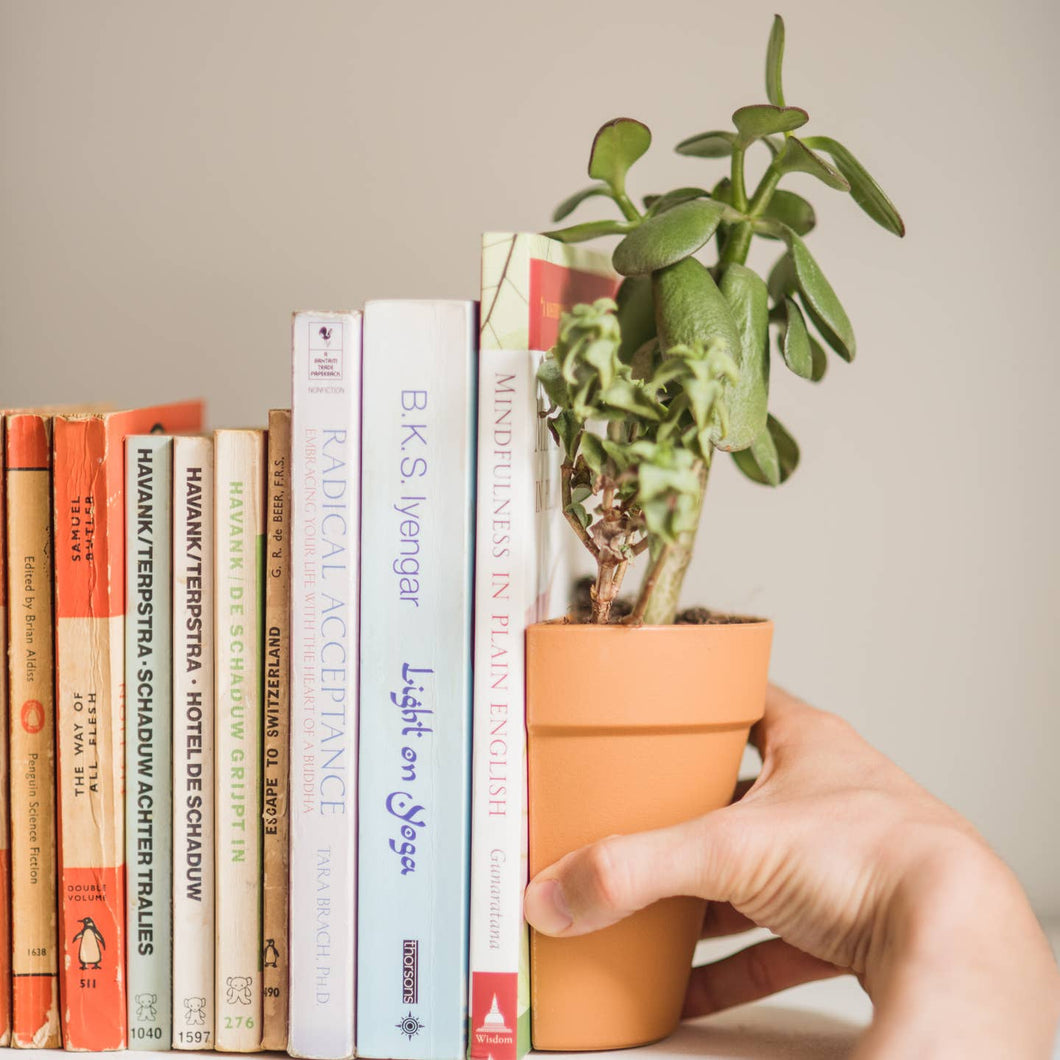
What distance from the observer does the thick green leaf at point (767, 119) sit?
72 cm

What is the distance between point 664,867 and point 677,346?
33cm

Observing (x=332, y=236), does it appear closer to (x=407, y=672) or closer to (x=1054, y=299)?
(x=407, y=672)

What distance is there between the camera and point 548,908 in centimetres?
72

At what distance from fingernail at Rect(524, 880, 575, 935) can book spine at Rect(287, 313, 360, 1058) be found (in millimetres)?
121

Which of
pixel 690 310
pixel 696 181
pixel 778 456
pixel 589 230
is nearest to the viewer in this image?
pixel 690 310

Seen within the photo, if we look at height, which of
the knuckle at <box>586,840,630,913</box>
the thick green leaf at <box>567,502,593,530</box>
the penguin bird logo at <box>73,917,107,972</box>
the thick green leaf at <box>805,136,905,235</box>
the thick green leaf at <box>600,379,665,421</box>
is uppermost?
the thick green leaf at <box>805,136,905,235</box>

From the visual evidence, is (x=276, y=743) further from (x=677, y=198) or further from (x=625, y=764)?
(x=677, y=198)

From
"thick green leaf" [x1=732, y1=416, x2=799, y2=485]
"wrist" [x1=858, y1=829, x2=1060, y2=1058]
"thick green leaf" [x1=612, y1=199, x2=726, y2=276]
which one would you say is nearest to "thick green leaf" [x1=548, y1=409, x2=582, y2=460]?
"thick green leaf" [x1=612, y1=199, x2=726, y2=276]

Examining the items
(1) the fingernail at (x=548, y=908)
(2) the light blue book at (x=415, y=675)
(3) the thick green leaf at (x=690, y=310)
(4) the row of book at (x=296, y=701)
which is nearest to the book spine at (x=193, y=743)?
(4) the row of book at (x=296, y=701)

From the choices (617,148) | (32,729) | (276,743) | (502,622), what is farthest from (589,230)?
(32,729)

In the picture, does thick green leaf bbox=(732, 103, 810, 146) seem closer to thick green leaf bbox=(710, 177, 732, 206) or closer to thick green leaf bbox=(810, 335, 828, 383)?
thick green leaf bbox=(710, 177, 732, 206)

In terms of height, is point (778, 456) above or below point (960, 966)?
above

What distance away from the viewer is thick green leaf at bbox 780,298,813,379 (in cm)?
80

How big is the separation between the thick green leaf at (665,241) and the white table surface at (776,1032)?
21.4 inches
